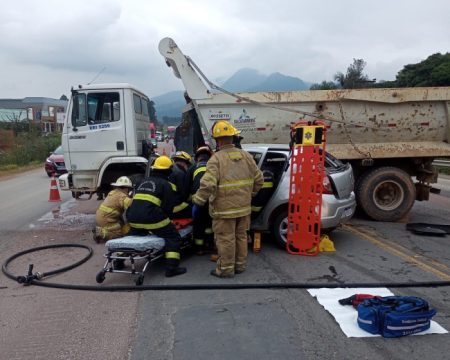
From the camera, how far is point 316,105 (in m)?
8.53

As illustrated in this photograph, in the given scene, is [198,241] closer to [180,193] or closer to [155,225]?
[180,193]

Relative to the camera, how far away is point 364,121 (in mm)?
8570

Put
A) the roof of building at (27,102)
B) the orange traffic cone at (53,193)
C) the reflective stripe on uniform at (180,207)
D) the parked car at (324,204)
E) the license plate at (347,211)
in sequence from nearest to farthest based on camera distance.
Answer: the reflective stripe on uniform at (180,207), the parked car at (324,204), the license plate at (347,211), the orange traffic cone at (53,193), the roof of building at (27,102)

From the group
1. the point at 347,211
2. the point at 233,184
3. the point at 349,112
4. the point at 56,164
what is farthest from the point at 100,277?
the point at 56,164

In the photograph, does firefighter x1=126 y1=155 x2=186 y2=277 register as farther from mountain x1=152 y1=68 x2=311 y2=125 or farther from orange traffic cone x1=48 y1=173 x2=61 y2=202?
mountain x1=152 y1=68 x2=311 y2=125

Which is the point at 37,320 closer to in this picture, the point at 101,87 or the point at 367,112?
the point at 101,87

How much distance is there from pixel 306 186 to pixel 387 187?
10.6 feet

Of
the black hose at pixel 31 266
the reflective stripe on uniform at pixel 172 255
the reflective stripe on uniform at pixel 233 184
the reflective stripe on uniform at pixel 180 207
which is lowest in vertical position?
the black hose at pixel 31 266

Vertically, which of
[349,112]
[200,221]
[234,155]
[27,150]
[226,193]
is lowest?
[27,150]

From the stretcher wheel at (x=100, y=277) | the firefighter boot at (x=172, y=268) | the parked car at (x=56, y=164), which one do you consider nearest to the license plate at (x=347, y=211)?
the firefighter boot at (x=172, y=268)

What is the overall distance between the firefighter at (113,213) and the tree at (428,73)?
29424mm

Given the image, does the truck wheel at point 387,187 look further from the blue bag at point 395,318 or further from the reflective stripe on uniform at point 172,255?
the blue bag at point 395,318

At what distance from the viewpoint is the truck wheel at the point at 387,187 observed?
27.3ft

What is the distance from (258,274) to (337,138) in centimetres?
428
